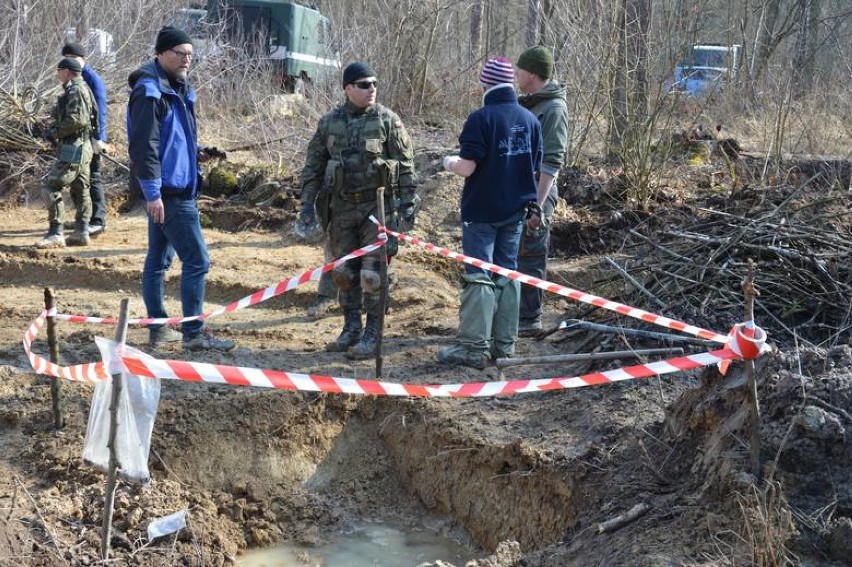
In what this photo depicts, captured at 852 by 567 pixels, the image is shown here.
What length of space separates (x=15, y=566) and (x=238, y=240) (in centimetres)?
689

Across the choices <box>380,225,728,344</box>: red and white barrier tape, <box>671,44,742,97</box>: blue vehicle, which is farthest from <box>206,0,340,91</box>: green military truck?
<box>380,225,728,344</box>: red and white barrier tape

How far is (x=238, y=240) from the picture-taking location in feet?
34.9

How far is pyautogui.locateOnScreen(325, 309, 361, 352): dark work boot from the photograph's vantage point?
677 cm

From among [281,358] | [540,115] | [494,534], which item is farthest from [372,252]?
[494,534]

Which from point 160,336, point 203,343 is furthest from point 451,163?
point 160,336

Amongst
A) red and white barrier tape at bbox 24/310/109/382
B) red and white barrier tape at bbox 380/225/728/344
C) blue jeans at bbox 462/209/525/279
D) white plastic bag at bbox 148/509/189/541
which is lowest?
white plastic bag at bbox 148/509/189/541

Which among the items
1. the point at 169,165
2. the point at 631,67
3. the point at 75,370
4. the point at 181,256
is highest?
the point at 631,67

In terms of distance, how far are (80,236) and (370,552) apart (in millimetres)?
6503

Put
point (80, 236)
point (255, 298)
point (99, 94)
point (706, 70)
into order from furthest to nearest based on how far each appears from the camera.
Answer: point (706, 70) → point (99, 94) → point (80, 236) → point (255, 298)

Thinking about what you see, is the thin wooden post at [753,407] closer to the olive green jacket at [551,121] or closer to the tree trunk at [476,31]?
the olive green jacket at [551,121]

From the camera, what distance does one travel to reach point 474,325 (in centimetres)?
617

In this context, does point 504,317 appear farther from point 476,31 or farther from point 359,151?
point 476,31

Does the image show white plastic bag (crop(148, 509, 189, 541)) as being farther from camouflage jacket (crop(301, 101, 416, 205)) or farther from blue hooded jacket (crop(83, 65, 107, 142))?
blue hooded jacket (crop(83, 65, 107, 142))

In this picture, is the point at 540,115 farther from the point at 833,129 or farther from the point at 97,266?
the point at 833,129
